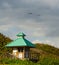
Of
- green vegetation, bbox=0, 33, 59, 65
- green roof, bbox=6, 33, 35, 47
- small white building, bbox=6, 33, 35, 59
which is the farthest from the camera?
small white building, bbox=6, 33, 35, 59

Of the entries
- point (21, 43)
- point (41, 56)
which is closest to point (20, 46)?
point (21, 43)

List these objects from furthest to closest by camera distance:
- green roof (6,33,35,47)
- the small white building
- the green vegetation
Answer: the small white building → green roof (6,33,35,47) → the green vegetation

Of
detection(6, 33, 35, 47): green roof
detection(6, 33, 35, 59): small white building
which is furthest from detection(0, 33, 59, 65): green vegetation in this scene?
detection(6, 33, 35, 47): green roof

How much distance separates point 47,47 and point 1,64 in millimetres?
35151

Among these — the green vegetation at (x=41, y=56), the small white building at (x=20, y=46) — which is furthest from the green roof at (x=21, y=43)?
the green vegetation at (x=41, y=56)

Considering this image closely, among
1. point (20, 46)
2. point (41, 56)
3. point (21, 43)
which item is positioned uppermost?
point (21, 43)

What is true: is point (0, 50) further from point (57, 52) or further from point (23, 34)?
point (57, 52)

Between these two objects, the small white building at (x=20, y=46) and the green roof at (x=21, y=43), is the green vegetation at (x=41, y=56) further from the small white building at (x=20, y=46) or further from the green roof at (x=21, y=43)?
the green roof at (x=21, y=43)

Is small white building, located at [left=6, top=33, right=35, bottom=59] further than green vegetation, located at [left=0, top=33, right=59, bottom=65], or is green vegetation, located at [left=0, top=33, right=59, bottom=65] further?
small white building, located at [left=6, top=33, right=35, bottom=59]

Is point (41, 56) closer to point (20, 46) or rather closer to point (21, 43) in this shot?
point (20, 46)

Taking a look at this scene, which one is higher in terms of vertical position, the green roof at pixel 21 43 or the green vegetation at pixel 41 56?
the green roof at pixel 21 43

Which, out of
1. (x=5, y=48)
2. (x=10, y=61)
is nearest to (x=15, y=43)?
(x=5, y=48)

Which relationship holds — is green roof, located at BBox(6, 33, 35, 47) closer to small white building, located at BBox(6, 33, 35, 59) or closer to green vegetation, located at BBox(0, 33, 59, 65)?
small white building, located at BBox(6, 33, 35, 59)

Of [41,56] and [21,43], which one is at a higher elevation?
[21,43]
